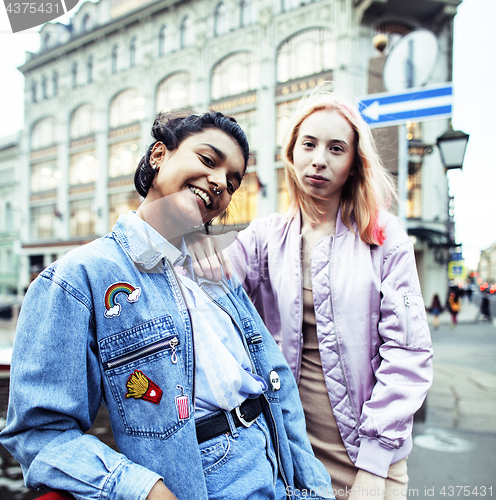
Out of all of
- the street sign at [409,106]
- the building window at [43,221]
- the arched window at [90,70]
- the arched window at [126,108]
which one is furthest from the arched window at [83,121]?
the street sign at [409,106]

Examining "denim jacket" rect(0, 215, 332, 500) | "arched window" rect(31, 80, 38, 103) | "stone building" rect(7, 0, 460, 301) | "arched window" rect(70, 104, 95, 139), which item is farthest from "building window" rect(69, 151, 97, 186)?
"denim jacket" rect(0, 215, 332, 500)

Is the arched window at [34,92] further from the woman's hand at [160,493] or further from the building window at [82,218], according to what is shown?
the woman's hand at [160,493]

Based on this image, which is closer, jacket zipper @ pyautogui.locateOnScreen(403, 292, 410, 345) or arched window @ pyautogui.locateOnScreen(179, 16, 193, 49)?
jacket zipper @ pyautogui.locateOnScreen(403, 292, 410, 345)

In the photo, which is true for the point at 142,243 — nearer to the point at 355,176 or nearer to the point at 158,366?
the point at 158,366

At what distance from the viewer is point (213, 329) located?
1085 mm

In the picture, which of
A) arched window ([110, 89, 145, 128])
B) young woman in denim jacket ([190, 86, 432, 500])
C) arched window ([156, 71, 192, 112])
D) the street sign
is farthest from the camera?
arched window ([110, 89, 145, 128])

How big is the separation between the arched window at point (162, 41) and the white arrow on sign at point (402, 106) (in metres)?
20.5

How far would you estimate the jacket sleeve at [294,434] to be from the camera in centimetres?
122

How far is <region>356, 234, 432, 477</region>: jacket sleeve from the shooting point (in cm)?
129

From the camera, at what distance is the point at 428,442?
373cm

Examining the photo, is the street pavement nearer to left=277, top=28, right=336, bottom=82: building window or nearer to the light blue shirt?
the light blue shirt

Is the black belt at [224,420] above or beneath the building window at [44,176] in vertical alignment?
beneath

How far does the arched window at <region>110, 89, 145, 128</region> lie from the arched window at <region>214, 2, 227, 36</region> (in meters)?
5.70

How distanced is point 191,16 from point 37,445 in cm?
2251
